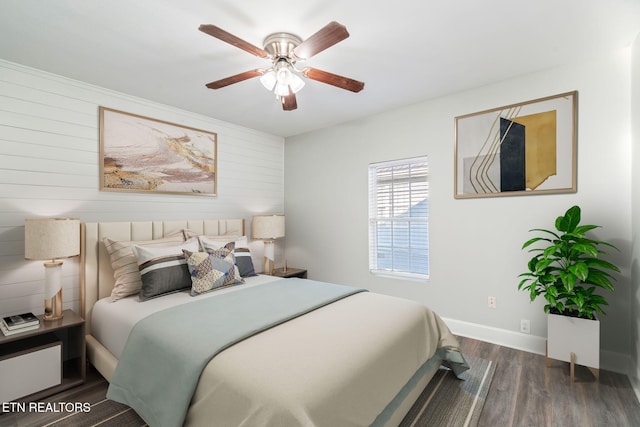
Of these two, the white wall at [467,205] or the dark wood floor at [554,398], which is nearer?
the dark wood floor at [554,398]

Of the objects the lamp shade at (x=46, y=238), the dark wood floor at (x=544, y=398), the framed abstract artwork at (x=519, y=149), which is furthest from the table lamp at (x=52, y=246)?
the framed abstract artwork at (x=519, y=149)

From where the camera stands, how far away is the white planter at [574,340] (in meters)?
2.28

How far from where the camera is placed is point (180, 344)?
5.50ft

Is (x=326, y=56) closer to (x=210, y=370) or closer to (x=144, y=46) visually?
(x=144, y=46)

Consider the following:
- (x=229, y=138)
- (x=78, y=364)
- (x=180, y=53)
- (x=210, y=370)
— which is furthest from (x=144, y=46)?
(x=78, y=364)

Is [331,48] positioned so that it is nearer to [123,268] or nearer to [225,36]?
[225,36]

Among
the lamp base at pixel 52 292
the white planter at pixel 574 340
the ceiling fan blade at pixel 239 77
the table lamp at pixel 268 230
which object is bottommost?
the white planter at pixel 574 340

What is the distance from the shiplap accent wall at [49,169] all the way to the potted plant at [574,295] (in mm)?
3485

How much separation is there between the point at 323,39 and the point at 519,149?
219cm

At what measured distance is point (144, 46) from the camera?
2.27 meters

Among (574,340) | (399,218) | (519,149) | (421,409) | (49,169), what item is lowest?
(421,409)

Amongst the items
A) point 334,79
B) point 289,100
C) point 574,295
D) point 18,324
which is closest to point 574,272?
point 574,295

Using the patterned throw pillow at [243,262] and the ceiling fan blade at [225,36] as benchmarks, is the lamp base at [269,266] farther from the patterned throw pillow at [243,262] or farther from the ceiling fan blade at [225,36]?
the ceiling fan blade at [225,36]

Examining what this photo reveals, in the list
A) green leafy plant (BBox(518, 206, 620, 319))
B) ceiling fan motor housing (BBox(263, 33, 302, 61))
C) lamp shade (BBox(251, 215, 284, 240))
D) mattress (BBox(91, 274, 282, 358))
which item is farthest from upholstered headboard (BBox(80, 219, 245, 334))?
green leafy plant (BBox(518, 206, 620, 319))
